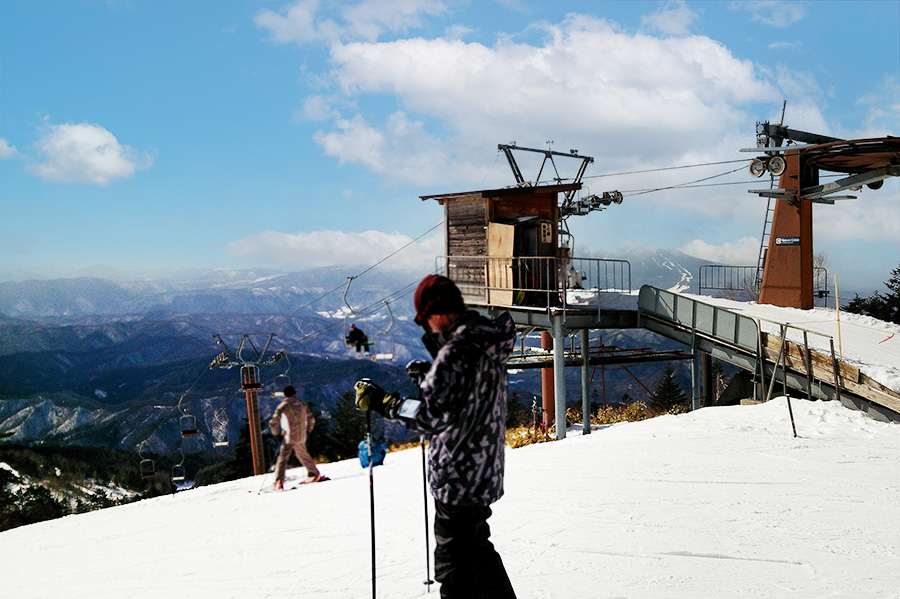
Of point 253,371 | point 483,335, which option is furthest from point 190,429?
point 483,335

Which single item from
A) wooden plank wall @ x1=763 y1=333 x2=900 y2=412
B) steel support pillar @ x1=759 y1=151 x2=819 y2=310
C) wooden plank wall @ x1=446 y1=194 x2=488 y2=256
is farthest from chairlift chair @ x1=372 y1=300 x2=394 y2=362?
steel support pillar @ x1=759 y1=151 x2=819 y2=310

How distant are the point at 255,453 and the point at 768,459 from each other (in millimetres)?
11644

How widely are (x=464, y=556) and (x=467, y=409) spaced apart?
79 centimetres

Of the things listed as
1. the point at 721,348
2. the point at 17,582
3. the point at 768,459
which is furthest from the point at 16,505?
the point at 768,459

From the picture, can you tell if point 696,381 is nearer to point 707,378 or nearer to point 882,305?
point 707,378

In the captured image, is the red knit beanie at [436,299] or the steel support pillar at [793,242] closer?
the red knit beanie at [436,299]

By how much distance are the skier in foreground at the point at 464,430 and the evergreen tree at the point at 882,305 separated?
99.6 ft

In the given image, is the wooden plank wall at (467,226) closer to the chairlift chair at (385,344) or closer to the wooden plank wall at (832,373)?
the wooden plank wall at (832,373)

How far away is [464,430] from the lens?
3.53 metres

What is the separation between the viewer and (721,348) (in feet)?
57.7

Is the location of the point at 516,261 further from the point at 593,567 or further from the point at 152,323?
the point at 152,323

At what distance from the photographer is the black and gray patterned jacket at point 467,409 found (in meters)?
3.38

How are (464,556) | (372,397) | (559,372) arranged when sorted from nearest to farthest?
(464,556), (372,397), (559,372)

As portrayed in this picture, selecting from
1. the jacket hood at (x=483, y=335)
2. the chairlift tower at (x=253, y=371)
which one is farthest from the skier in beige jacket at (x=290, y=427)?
the jacket hood at (x=483, y=335)
